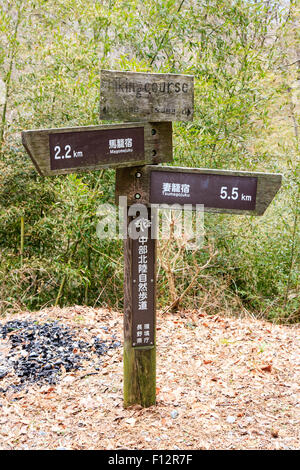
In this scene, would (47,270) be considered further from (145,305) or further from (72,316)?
(145,305)

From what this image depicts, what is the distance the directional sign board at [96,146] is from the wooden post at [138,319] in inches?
14.2

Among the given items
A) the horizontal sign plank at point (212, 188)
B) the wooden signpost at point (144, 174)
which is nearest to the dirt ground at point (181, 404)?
the wooden signpost at point (144, 174)

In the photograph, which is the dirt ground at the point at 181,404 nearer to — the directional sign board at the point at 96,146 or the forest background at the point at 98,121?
the forest background at the point at 98,121

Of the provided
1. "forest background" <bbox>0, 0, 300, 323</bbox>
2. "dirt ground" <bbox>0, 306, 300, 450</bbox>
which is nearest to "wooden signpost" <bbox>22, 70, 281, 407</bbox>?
"dirt ground" <bbox>0, 306, 300, 450</bbox>

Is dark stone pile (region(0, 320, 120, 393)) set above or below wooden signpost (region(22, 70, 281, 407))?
below

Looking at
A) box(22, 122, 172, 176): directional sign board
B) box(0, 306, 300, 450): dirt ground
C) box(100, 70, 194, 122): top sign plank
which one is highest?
box(100, 70, 194, 122): top sign plank

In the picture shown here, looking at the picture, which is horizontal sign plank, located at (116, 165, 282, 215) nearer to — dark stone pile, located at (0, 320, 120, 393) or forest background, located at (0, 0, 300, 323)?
dark stone pile, located at (0, 320, 120, 393)

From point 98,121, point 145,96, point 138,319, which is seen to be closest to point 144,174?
A: point 145,96

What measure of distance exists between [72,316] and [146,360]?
1.79m

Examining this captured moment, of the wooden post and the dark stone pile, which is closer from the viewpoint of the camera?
the wooden post

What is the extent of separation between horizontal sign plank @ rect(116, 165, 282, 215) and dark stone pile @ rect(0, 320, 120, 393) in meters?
1.63

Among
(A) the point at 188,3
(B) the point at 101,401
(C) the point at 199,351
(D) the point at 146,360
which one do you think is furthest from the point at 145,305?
(A) the point at 188,3

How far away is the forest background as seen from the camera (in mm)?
4926

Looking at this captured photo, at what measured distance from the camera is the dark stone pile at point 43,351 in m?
3.41
